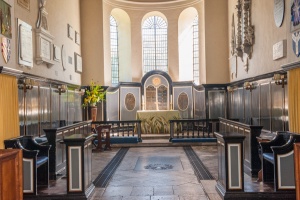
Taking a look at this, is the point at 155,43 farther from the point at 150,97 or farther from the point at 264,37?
the point at 264,37

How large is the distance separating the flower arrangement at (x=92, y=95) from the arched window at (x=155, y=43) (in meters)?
4.10

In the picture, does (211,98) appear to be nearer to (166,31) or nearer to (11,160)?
(166,31)

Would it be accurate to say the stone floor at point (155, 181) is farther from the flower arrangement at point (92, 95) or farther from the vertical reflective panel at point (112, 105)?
the vertical reflective panel at point (112, 105)

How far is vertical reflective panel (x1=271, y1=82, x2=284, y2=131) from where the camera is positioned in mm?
7496

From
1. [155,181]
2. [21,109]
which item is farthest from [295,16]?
[21,109]

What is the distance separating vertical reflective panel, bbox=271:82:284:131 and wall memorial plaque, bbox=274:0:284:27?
1408mm

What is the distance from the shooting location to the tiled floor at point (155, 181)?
219 inches

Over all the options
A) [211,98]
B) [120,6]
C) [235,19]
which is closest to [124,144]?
[211,98]

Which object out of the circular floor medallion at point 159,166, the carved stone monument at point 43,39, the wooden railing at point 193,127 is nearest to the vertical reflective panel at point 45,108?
the carved stone monument at point 43,39

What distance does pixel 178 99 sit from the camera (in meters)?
15.8

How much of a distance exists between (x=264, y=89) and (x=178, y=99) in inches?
282

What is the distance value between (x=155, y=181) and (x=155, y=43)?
37.4 feet

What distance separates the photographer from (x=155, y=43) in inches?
674

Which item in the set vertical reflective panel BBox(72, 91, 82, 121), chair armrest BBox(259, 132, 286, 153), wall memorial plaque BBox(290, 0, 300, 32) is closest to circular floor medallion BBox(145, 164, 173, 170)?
chair armrest BBox(259, 132, 286, 153)
